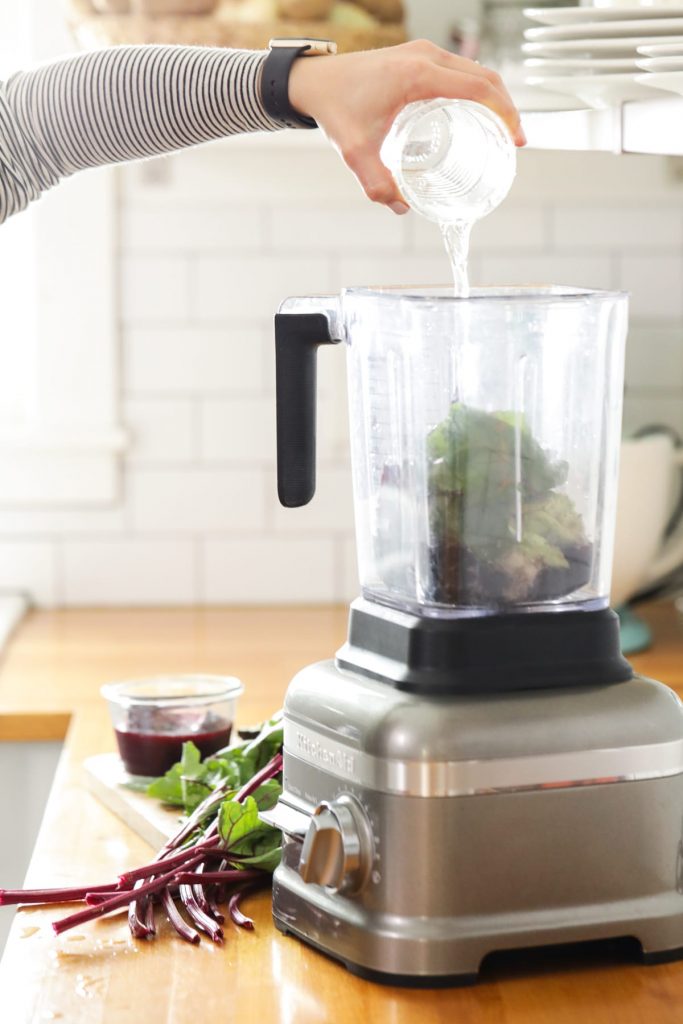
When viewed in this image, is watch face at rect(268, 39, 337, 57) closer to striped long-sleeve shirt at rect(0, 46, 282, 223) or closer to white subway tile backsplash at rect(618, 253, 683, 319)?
striped long-sleeve shirt at rect(0, 46, 282, 223)

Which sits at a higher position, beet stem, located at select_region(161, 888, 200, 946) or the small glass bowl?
the small glass bowl

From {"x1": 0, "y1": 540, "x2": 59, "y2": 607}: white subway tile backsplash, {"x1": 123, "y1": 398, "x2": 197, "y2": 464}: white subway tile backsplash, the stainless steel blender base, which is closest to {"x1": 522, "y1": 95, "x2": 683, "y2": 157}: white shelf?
the stainless steel blender base

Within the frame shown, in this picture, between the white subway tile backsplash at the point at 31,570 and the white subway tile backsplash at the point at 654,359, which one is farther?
the white subway tile backsplash at the point at 31,570

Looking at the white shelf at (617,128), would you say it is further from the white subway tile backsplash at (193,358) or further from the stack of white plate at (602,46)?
the white subway tile backsplash at (193,358)

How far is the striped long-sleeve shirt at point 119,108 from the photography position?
3.50ft

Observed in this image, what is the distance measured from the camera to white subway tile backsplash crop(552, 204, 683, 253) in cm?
196

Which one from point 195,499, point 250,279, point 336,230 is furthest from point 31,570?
point 336,230

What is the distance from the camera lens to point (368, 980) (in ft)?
2.85

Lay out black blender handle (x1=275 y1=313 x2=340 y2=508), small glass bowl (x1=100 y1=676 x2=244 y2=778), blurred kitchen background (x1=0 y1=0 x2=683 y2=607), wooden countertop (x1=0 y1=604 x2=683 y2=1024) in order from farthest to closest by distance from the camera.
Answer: blurred kitchen background (x1=0 y1=0 x2=683 y2=607)
small glass bowl (x1=100 y1=676 x2=244 y2=778)
black blender handle (x1=275 y1=313 x2=340 y2=508)
wooden countertop (x1=0 y1=604 x2=683 y2=1024)

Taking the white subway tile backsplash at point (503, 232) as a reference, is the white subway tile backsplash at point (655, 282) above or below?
below

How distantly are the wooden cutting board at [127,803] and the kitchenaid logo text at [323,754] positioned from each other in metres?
0.20

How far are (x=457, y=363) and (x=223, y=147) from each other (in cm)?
108

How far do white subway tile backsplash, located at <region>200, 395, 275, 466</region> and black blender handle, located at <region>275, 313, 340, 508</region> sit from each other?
102cm

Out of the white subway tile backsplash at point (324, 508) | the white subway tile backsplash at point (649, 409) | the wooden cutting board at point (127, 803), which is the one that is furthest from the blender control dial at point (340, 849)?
the white subway tile backsplash at point (324, 508)
